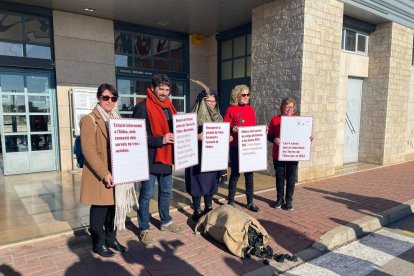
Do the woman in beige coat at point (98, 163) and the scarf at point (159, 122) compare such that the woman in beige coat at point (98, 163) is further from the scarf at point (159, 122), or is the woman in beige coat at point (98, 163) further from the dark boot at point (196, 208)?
the dark boot at point (196, 208)

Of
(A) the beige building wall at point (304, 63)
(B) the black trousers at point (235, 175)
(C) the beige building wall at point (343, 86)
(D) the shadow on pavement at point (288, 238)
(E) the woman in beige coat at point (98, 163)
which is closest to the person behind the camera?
(E) the woman in beige coat at point (98, 163)

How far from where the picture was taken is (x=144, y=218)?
3740 millimetres

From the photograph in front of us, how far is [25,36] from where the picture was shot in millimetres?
7203

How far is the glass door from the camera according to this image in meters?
7.17

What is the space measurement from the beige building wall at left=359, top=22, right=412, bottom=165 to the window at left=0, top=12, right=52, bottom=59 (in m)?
9.00

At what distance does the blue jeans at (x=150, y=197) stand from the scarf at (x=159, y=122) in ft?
0.85

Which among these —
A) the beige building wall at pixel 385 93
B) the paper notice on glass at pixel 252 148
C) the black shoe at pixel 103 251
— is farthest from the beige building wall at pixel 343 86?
the black shoe at pixel 103 251

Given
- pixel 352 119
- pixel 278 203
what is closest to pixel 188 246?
pixel 278 203

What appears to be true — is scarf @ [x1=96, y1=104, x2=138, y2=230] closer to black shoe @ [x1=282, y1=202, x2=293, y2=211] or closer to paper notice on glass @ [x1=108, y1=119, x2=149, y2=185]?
paper notice on glass @ [x1=108, y1=119, x2=149, y2=185]

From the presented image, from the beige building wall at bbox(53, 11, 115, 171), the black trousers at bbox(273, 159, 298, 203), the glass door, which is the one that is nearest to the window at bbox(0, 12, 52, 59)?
the beige building wall at bbox(53, 11, 115, 171)

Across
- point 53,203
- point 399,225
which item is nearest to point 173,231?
point 53,203

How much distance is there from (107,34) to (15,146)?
370 centimetres

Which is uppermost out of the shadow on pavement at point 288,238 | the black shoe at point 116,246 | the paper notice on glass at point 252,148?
the paper notice on glass at point 252,148

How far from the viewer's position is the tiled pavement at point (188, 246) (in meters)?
3.13
